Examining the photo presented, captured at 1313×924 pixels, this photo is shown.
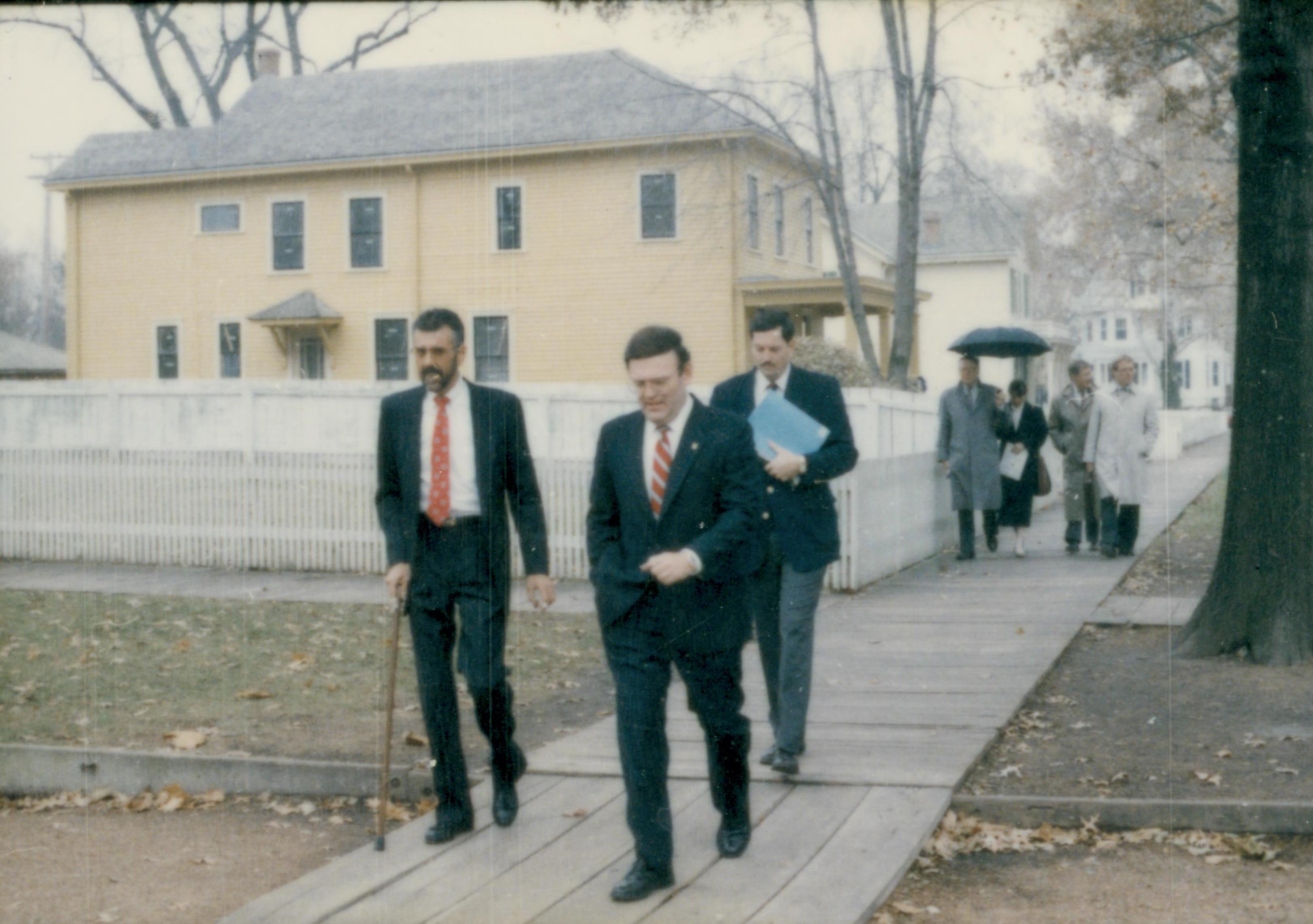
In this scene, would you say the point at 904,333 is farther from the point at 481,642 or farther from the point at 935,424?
the point at 481,642

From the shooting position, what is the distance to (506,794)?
20.1 ft

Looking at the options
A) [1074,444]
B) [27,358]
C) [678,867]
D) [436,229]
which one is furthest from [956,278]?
[678,867]

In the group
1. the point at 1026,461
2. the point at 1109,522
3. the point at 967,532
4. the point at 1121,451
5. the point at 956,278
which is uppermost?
the point at 956,278

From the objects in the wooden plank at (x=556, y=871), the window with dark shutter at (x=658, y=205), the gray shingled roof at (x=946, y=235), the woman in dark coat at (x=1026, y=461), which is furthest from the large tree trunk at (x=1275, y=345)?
the gray shingled roof at (x=946, y=235)

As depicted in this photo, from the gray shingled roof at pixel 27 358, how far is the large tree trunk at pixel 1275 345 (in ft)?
100

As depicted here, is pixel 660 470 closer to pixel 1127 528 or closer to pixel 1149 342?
pixel 1127 528

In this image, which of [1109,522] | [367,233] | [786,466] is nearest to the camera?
[786,466]

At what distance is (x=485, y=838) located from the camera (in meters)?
5.95

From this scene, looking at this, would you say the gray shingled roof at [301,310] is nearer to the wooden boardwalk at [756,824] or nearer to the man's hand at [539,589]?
the wooden boardwalk at [756,824]

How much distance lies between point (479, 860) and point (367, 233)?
26278mm

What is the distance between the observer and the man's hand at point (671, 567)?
194 inches

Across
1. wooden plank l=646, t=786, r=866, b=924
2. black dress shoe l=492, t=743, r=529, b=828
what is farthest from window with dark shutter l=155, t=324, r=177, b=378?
wooden plank l=646, t=786, r=866, b=924

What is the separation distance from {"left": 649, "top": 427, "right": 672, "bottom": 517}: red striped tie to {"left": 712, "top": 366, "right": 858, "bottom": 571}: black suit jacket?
132cm

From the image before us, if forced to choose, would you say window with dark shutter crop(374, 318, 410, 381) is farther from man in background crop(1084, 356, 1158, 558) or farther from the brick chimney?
man in background crop(1084, 356, 1158, 558)
